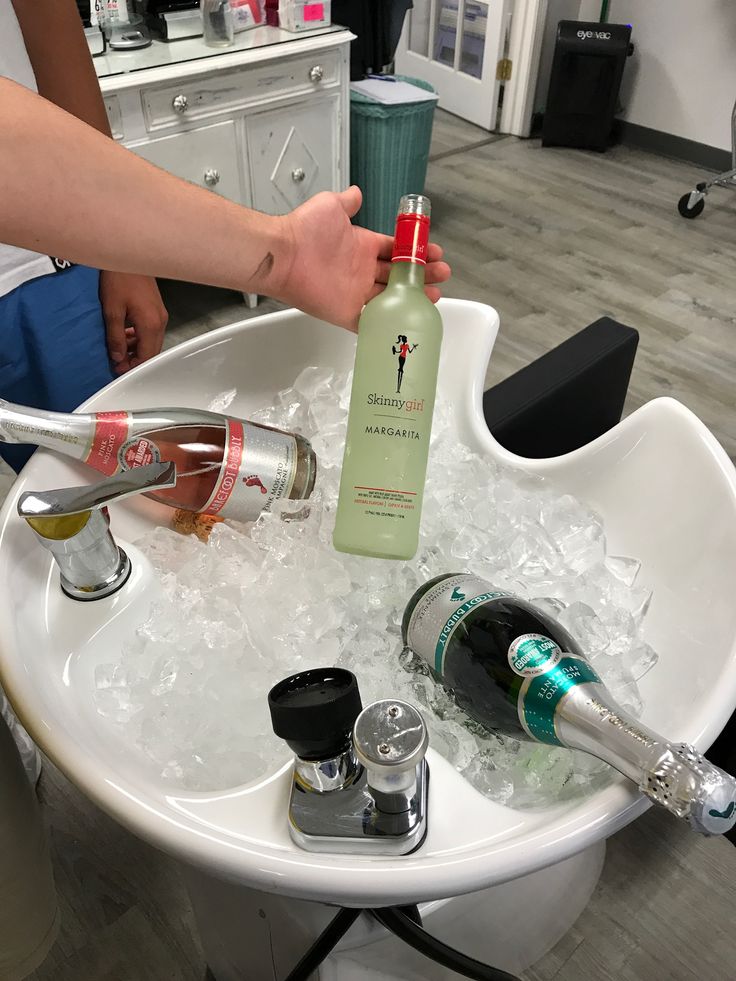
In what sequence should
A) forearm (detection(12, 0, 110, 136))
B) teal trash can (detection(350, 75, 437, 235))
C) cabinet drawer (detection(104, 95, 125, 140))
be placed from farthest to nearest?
1. teal trash can (detection(350, 75, 437, 235))
2. cabinet drawer (detection(104, 95, 125, 140))
3. forearm (detection(12, 0, 110, 136))

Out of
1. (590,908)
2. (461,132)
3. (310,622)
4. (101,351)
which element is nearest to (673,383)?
(590,908)

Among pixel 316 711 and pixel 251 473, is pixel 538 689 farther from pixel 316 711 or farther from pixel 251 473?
pixel 251 473

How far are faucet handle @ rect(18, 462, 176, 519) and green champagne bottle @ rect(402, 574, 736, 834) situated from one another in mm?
223

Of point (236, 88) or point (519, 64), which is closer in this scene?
point (236, 88)

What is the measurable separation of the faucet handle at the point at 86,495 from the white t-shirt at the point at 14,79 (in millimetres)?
419

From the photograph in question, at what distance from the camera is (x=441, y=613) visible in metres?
0.54

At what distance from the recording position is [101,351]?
36.2 inches

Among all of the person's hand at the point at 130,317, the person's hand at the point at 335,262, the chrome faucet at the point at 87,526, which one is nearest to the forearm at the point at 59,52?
the person's hand at the point at 130,317

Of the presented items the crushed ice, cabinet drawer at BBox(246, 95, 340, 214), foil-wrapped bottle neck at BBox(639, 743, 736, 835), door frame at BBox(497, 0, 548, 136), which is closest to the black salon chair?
the crushed ice

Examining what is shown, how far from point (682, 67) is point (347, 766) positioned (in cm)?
385

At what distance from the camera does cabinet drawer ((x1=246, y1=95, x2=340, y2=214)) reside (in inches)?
89.4

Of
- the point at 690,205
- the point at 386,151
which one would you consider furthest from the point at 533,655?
the point at 690,205

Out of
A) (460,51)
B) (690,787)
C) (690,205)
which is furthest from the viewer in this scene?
(460,51)

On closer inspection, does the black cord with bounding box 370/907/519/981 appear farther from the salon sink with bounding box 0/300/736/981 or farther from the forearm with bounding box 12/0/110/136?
the forearm with bounding box 12/0/110/136
